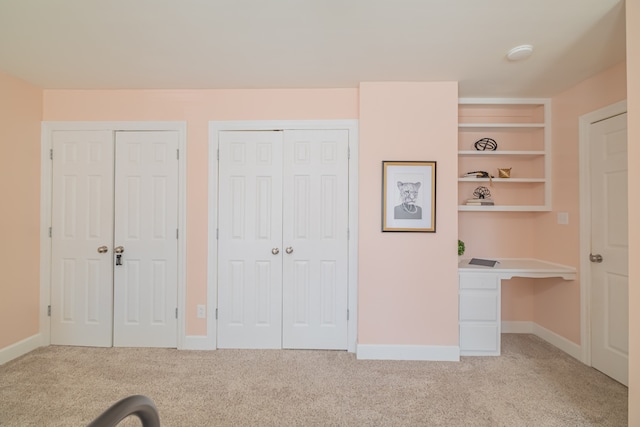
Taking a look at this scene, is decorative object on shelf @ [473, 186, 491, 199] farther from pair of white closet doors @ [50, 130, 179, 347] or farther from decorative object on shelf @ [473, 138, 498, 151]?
pair of white closet doors @ [50, 130, 179, 347]

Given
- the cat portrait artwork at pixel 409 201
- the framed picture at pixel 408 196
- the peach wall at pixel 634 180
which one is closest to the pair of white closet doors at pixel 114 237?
the framed picture at pixel 408 196

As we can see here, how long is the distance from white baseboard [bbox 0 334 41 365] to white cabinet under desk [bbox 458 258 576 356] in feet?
13.2

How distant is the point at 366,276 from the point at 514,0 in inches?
84.6

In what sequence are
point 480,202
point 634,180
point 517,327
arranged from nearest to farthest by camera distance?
point 634,180, point 480,202, point 517,327

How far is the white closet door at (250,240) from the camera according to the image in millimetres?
2596

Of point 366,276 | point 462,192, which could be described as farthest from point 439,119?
point 366,276

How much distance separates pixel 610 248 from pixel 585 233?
0.22m

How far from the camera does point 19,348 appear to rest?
2408 mm

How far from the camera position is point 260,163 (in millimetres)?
2617

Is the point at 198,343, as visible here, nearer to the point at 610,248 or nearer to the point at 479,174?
the point at 479,174

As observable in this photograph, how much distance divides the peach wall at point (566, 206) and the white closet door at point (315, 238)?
7.05ft

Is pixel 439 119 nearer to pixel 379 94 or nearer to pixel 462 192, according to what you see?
pixel 379 94

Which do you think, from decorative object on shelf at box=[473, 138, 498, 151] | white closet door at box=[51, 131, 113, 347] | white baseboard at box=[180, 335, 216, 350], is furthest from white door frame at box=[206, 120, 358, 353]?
decorative object on shelf at box=[473, 138, 498, 151]

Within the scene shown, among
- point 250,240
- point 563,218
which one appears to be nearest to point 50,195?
point 250,240
